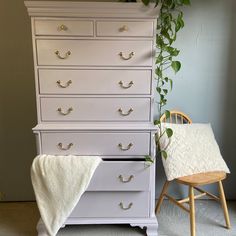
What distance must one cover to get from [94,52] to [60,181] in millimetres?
792

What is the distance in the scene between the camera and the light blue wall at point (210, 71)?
2123 mm

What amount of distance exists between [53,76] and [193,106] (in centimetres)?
113

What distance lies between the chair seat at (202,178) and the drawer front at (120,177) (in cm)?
24

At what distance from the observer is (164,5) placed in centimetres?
184

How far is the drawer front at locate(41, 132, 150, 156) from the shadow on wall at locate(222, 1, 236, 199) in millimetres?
850

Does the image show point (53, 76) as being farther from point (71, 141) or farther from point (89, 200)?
point (89, 200)

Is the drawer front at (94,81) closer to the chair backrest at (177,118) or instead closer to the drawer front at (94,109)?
the drawer front at (94,109)

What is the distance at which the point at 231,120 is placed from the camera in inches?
90.2

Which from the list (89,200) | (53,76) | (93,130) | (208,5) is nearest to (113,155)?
(93,130)

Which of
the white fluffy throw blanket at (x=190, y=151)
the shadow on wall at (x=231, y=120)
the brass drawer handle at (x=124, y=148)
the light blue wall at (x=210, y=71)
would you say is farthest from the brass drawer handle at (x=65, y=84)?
the shadow on wall at (x=231, y=120)

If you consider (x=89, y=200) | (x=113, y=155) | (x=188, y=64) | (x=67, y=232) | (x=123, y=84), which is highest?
(x=188, y=64)

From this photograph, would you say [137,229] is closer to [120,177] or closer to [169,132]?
[120,177]

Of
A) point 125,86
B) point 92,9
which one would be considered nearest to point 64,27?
point 92,9

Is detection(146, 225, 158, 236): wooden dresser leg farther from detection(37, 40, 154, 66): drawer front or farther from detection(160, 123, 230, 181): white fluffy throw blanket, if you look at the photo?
detection(37, 40, 154, 66): drawer front
